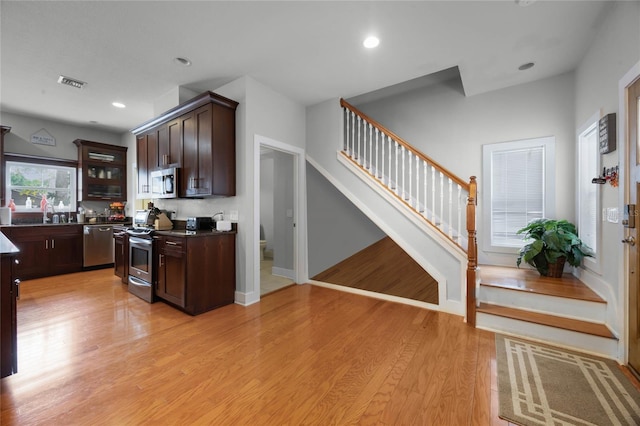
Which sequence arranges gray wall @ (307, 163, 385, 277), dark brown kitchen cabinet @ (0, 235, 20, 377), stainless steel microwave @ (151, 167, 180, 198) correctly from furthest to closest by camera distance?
1. gray wall @ (307, 163, 385, 277)
2. stainless steel microwave @ (151, 167, 180, 198)
3. dark brown kitchen cabinet @ (0, 235, 20, 377)


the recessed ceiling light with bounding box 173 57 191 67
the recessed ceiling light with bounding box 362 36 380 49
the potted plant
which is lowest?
the potted plant

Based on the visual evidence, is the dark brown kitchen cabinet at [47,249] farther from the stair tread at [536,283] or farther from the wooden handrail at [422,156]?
the stair tread at [536,283]

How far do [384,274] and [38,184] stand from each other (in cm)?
690

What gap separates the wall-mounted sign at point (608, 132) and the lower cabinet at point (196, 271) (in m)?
4.02

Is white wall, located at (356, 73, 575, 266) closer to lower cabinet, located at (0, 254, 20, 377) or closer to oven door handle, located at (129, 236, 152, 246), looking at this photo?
oven door handle, located at (129, 236, 152, 246)

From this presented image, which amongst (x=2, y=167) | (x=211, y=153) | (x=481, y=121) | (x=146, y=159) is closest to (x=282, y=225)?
(x=211, y=153)

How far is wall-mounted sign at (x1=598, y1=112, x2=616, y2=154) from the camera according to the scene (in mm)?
2330

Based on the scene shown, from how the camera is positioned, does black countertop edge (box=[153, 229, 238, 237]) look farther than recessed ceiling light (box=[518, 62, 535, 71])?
No

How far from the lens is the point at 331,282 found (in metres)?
4.29

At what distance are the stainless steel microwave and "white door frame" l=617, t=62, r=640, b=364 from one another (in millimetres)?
4768

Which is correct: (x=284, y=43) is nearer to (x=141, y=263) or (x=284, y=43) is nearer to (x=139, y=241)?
(x=139, y=241)

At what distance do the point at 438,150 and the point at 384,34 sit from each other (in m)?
2.28

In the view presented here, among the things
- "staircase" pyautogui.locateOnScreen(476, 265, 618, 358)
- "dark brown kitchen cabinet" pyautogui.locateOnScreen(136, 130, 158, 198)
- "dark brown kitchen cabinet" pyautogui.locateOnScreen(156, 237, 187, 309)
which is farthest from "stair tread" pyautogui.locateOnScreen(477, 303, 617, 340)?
"dark brown kitchen cabinet" pyautogui.locateOnScreen(136, 130, 158, 198)

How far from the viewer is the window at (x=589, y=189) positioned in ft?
8.96
